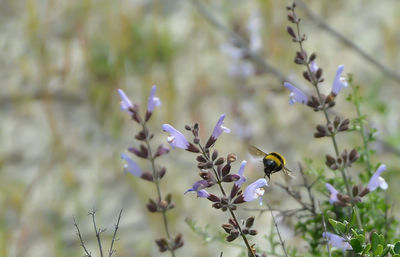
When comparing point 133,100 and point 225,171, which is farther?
point 133,100

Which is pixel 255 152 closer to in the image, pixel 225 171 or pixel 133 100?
pixel 225 171

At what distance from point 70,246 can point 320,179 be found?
202cm

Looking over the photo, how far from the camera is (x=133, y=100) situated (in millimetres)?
3006

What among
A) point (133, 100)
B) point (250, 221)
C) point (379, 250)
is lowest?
point (379, 250)

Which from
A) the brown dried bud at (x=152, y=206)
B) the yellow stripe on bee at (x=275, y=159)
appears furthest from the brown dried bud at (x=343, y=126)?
the brown dried bud at (x=152, y=206)

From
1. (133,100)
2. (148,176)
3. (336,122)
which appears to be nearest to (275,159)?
(336,122)

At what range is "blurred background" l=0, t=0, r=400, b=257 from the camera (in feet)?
9.20

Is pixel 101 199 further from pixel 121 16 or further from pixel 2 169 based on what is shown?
pixel 121 16

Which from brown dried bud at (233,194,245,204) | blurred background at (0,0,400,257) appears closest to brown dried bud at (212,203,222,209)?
brown dried bud at (233,194,245,204)

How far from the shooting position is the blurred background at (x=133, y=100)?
9.20 feet

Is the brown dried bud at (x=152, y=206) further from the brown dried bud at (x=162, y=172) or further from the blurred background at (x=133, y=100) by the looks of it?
the blurred background at (x=133, y=100)

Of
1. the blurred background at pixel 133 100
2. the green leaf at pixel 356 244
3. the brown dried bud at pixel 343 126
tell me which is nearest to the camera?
the green leaf at pixel 356 244

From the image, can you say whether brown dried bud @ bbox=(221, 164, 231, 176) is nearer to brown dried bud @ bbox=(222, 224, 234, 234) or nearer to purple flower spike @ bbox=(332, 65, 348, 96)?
brown dried bud @ bbox=(222, 224, 234, 234)

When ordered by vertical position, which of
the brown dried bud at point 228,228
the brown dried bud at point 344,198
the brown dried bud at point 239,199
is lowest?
the brown dried bud at point 228,228
